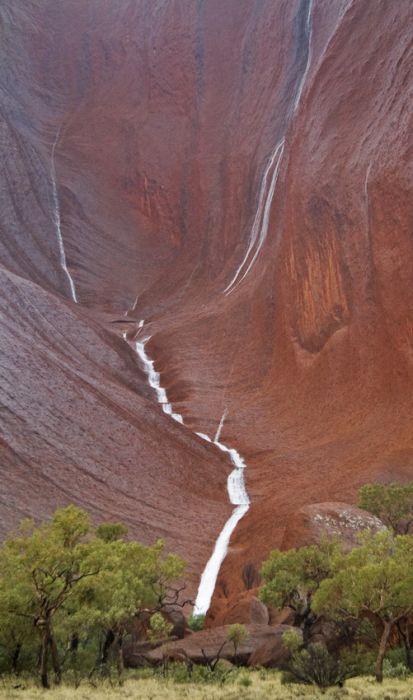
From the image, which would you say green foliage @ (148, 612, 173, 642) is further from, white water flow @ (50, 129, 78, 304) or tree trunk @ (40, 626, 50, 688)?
white water flow @ (50, 129, 78, 304)

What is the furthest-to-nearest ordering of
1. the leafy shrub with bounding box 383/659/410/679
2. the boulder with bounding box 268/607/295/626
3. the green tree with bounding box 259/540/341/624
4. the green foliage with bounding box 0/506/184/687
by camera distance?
the boulder with bounding box 268/607/295/626, the green tree with bounding box 259/540/341/624, the green foliage with bounding box 0/506/184/687, the leafy shrub with bounding box 383/659/410/679

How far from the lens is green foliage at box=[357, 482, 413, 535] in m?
19.3

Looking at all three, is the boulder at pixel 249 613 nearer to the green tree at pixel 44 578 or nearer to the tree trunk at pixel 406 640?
the tree trunk at pixel 406 640

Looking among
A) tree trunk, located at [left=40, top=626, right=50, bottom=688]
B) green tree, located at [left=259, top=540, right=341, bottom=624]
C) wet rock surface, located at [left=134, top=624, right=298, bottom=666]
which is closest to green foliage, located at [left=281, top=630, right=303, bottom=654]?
wet rock surface, located at [left=134, top=624, right=298, bottom=666]

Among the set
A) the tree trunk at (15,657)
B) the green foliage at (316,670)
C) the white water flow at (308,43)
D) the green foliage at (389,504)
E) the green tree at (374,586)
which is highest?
the white water flow at (308,43)

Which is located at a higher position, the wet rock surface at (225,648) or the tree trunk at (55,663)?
the wet rock surface at (225,648)

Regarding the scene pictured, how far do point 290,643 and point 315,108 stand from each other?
29.0 m

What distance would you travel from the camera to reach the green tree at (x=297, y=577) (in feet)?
47.5

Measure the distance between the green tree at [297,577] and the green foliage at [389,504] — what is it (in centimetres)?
444

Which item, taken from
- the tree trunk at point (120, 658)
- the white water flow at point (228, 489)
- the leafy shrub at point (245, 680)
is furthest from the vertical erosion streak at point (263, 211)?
the leafy shrub at point (245, 680)

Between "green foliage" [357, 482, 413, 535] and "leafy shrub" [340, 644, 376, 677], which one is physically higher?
"green foliage" [357, 482, 413, 535]

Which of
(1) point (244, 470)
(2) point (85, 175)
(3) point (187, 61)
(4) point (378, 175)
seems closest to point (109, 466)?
(1) point (244, 470)

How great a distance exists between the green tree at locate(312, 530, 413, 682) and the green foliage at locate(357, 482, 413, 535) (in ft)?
20.2

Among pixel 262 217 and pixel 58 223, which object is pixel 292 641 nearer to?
pixel 262 217
